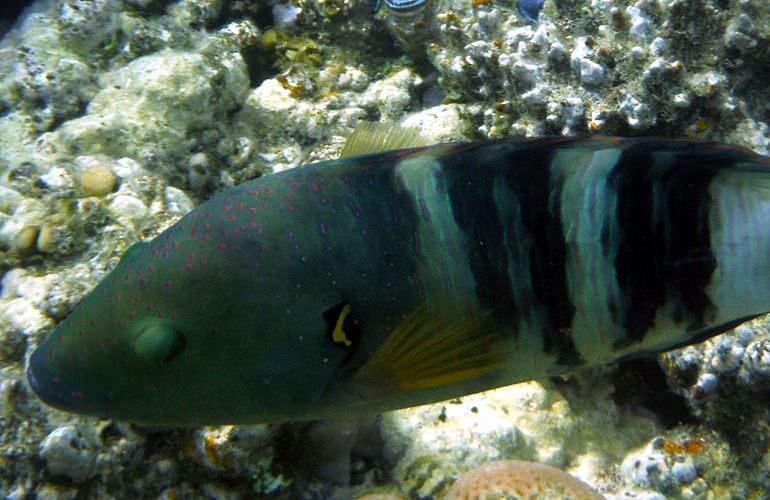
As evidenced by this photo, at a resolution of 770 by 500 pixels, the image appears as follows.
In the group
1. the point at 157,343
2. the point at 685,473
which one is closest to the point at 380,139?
the point at 157,343

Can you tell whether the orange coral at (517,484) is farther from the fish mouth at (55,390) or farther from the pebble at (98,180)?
the pebble at (98,180)

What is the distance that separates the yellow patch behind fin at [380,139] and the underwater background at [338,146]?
75.0 inches

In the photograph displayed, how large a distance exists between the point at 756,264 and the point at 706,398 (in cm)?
246

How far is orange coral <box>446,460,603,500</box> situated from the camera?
3.02m

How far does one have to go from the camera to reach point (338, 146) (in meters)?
5.27

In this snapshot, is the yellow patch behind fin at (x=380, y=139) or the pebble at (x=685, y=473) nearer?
the yellow patch behind fin at (x=380, y=139)

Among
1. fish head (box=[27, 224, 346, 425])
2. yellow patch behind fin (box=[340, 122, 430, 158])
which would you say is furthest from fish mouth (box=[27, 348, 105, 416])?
yellow patch behind fin (box=[340, 122, 430, 158])

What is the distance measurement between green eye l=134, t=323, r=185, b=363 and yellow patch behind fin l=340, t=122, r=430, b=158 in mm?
708

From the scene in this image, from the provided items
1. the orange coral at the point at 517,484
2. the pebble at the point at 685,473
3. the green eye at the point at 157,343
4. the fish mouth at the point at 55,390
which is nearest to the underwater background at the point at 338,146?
the pebble at the point at 685,473

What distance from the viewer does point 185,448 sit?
3117 mm

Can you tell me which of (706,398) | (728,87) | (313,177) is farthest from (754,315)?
(728,87)

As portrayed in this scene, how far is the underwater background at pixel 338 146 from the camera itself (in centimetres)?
315

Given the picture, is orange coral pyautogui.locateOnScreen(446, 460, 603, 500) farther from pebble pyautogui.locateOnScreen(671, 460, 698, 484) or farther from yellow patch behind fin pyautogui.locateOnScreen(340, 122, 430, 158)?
yellow patch behind fin pyautogui.locateOnScreen(340, 122, 430, 158)

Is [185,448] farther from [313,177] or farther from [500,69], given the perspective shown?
[500,69]
